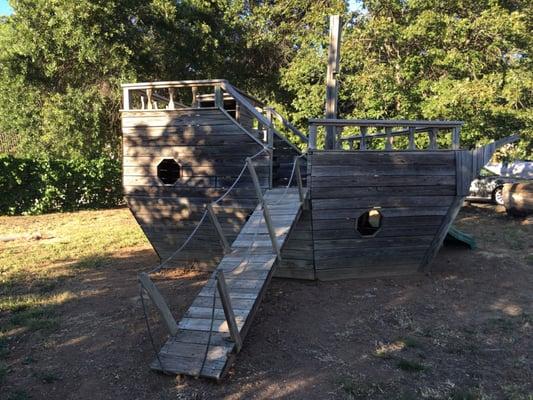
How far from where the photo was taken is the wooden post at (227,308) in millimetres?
4109

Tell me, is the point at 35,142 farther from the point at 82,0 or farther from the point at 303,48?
the point at 303,48

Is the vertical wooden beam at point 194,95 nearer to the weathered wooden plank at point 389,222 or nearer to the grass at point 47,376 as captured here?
the weathered wooden plank at point 389,222

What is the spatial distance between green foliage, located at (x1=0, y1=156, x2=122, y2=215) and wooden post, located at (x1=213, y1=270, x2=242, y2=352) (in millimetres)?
12714

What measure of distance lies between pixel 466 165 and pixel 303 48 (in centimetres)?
896

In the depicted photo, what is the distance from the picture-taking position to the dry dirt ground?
14.2 feet

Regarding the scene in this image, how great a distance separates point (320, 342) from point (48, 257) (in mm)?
6571

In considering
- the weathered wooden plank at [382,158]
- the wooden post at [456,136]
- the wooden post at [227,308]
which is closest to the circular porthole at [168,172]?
the weathered wooden plank at [382,158]

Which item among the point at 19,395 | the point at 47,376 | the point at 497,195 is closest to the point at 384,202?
the point at 47,376

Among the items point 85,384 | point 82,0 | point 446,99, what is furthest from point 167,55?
point 85,384

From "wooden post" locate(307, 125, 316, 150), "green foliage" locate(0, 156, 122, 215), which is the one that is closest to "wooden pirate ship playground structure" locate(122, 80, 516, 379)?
"wooden post" locate(307, 125, 316, 150)

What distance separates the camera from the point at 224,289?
164 inches

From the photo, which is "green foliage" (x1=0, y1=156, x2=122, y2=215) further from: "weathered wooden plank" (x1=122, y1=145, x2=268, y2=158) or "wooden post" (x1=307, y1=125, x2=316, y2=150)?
"wooden post" (x1=307, y1=125, x2=316, y2=150)

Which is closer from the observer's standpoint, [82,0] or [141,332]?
[141,332]

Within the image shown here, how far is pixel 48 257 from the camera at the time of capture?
938cm
